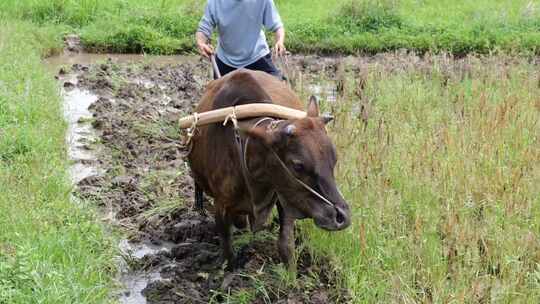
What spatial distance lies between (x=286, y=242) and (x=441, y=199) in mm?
1284

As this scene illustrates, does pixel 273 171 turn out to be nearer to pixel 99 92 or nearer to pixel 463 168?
pixel 463 168

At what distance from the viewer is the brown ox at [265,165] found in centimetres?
389

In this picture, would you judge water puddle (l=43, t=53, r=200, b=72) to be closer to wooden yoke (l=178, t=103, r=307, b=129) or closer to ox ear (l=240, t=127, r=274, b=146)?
wooden yoke (l=178, t=103, r=307, b=129)

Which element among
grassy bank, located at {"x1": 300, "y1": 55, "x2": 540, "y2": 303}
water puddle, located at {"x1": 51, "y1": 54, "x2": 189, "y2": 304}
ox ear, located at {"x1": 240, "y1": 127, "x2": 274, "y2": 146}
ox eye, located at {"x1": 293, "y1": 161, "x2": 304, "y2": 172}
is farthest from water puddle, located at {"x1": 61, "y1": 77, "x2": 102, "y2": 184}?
ox eye, located at {"x1": 293, "y1": 161, "x2": 304, "y2": 172}

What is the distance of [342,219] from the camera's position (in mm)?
3781

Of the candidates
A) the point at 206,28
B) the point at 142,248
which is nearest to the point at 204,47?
the point at 206,28

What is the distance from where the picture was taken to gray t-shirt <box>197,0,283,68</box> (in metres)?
5.86

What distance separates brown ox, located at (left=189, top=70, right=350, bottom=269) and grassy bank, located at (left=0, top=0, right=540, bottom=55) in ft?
25.4

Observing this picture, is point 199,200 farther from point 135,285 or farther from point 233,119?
point 233,119

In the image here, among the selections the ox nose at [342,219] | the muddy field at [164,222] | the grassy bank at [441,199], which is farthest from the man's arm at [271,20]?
the ox nose at [342,219]

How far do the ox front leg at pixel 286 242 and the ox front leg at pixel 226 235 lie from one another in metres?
0.42

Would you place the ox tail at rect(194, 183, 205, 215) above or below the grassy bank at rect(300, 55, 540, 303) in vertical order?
below

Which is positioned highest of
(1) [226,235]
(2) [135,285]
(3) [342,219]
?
(3) [342,219]

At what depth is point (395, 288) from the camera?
4125mm
